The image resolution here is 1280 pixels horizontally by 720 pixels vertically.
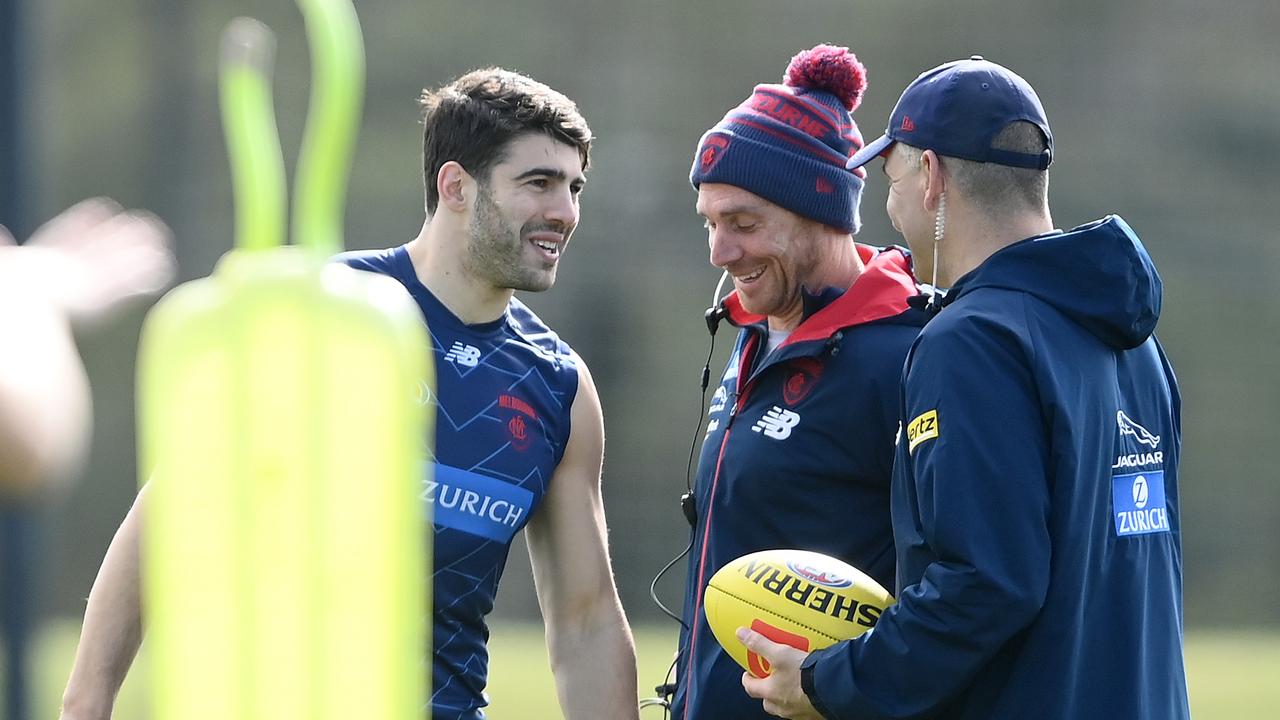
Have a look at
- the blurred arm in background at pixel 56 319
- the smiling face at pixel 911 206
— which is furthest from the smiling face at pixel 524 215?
the blurred arm in background at pixel 56 319

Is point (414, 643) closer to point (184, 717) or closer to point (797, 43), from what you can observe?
point (184, 717)

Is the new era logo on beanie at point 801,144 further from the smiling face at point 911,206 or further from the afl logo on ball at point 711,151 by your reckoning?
the smiling face at point 911,206

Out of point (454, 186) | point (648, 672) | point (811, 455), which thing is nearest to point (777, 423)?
point (811, 455)

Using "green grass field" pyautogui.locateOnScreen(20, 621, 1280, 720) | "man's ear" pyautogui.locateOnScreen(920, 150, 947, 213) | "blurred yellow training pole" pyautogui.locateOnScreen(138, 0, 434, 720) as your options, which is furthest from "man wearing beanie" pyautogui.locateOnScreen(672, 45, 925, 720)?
"green grass field" pyautogui.locateOnScreen(20, 621, 1280, 720)

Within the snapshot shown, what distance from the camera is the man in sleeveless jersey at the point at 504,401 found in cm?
321

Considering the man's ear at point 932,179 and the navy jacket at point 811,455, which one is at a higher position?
the man's ear at point 932,179

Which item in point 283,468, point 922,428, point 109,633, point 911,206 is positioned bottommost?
point 109,633

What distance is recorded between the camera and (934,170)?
276cm

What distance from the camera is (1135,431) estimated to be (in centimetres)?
269

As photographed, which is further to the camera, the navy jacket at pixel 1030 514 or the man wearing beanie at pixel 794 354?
the man wearing beanie at pixel 794 354

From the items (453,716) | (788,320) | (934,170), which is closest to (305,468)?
(934,170)

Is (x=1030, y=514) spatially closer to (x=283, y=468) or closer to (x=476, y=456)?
(x=476, y=456)

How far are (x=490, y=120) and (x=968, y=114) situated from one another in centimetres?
122

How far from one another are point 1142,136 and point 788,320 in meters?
19.6
